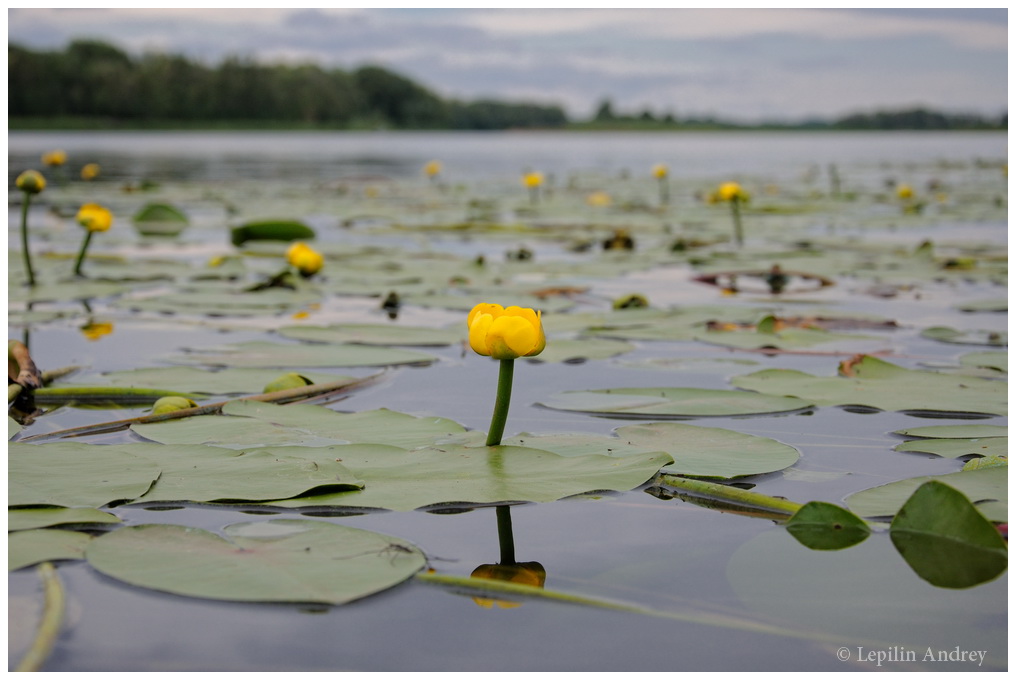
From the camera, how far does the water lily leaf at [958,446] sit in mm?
1311

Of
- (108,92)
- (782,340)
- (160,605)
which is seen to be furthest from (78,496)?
(108,92)

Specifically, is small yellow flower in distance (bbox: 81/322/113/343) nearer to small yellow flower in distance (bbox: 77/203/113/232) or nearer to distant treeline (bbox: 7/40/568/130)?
small yellow flower in distance (bbox: 77/203/113/232)

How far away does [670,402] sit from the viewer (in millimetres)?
1618

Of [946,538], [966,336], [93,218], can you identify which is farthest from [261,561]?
[93,218]

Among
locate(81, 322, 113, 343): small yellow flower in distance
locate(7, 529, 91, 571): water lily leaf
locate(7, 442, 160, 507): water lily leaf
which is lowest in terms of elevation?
locate(7, 529, 91, 571): water lily leaf

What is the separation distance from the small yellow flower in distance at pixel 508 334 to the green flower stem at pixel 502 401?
0.05 ft

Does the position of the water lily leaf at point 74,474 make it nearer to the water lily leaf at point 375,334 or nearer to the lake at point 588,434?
the lake at point 588,434

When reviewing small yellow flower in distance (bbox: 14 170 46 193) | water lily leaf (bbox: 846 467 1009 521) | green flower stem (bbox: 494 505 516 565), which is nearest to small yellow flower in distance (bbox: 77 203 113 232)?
small yellow flower in distance (bbox: 14 170 46 193)

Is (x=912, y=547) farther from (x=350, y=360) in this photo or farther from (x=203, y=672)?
(x=350, y=360)

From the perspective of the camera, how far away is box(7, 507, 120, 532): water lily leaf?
1.04m

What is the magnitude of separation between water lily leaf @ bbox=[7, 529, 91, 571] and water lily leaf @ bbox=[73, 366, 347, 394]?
677 millimetres

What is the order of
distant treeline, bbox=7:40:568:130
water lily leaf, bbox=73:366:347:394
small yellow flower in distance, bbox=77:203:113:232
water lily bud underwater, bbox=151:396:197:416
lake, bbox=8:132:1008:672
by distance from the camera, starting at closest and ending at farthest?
lake, bbox=8:132:1008:672 < water lily bud underwater, bbox=151:396:197:416 < water lily leaf, bbox=73:366:347:394 < small yellow flower in distance, bbox=77:203:113:232 < distant treeline, bbox=7:40:568:130

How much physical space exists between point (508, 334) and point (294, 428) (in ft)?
1.42

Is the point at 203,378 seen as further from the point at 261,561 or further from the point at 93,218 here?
the point at 93,218
